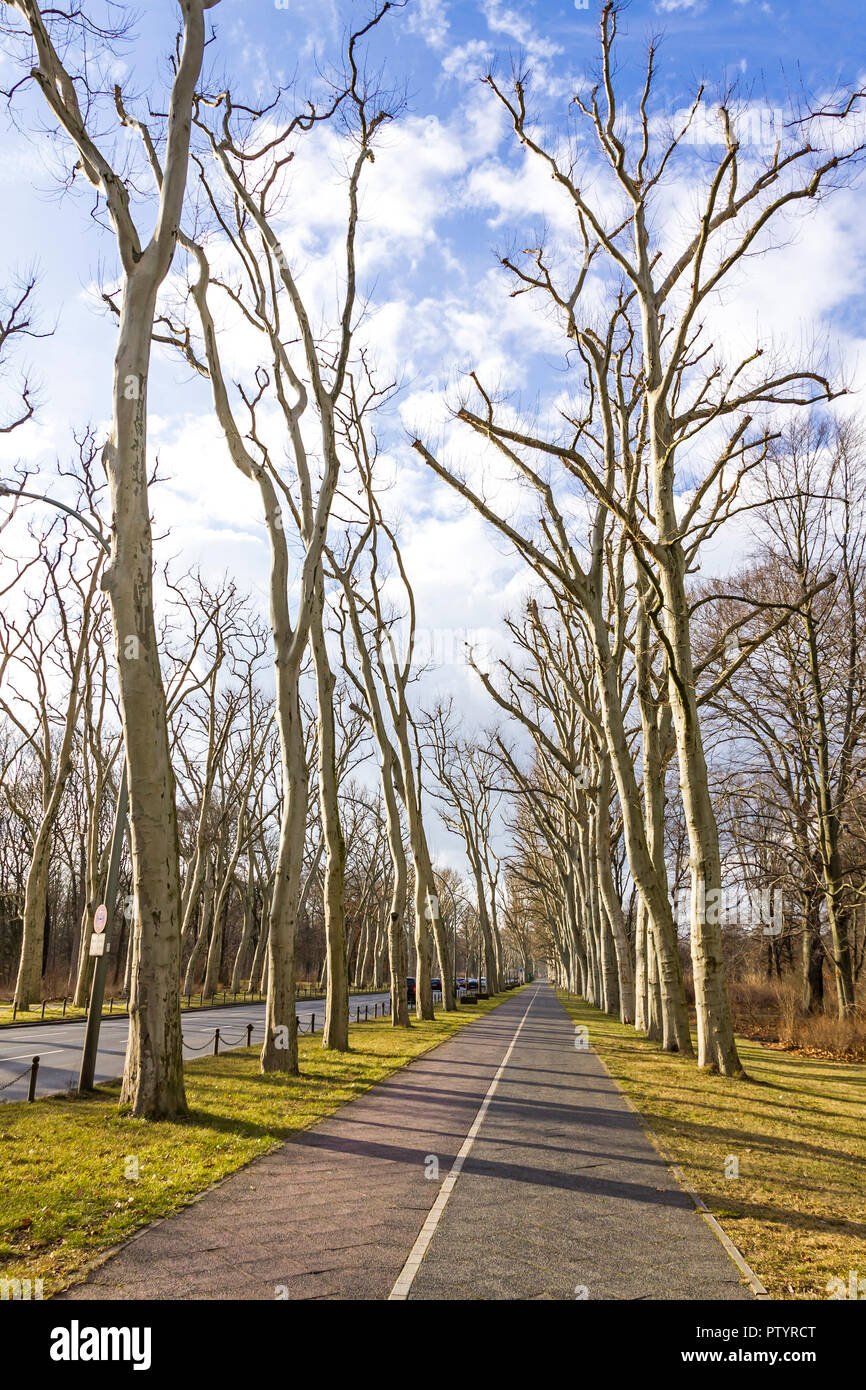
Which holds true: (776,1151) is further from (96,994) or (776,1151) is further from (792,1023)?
(792,1023)

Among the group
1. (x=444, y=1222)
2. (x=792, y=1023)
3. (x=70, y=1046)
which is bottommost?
(x=792, y=1023)

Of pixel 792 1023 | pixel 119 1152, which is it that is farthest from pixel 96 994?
pixel 792 1023

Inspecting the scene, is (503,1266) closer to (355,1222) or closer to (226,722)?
(355,1222)

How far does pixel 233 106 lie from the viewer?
1335 cm

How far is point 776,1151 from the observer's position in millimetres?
7969

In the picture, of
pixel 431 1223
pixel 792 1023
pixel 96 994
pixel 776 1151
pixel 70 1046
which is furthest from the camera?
pixel 792 1023

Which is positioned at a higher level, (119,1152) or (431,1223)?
(431,1223)

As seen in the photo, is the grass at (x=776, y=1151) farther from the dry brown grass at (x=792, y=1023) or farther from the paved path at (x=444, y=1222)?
the dry brown grass at (x=792, y=1023)

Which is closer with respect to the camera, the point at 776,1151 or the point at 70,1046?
the point at 776,1151

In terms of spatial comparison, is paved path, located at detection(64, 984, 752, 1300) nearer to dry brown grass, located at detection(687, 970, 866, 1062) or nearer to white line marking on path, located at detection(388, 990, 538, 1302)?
white line marking on path, located at detection(388, 990, 538, 1302)

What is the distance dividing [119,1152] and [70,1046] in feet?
37.8

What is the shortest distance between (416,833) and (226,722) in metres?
12.9

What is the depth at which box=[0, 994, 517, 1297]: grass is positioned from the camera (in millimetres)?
5215
